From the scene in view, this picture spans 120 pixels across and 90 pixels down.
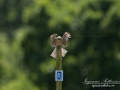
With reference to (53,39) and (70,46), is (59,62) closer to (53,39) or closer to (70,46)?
(53,39)

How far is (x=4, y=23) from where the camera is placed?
58.1 feet

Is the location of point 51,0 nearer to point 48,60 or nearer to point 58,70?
point 48,60

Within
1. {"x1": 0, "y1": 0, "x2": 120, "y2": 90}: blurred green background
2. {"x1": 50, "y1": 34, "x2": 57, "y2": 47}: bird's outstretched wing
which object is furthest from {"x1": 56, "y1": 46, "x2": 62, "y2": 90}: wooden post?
{"x1": 0, "y1": 0, "x2": 120, "y2": 90}: blurred green background

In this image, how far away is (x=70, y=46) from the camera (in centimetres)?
1009

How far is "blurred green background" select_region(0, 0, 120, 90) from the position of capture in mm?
9438

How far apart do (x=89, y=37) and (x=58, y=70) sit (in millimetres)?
6543

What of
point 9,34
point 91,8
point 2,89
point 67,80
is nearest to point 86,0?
point 91,8

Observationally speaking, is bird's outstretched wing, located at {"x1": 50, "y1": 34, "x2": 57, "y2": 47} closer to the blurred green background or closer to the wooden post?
the wooden post

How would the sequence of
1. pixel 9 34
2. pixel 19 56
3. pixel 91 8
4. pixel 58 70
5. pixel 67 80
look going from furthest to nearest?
pixel 9 34 < pixel 19 56 < pixel 91 8 < pixel 67 80 < pixel 58 70

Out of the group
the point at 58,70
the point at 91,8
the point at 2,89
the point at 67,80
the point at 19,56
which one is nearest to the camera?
the point at 58,70

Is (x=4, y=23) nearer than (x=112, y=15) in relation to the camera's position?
No

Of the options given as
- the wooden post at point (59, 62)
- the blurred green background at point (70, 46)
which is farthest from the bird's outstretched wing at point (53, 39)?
the blurred green background at point (70, 46)

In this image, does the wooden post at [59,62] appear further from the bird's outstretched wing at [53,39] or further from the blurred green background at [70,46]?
the blurred green background at [70,46]

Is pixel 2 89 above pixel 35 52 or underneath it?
underneath
